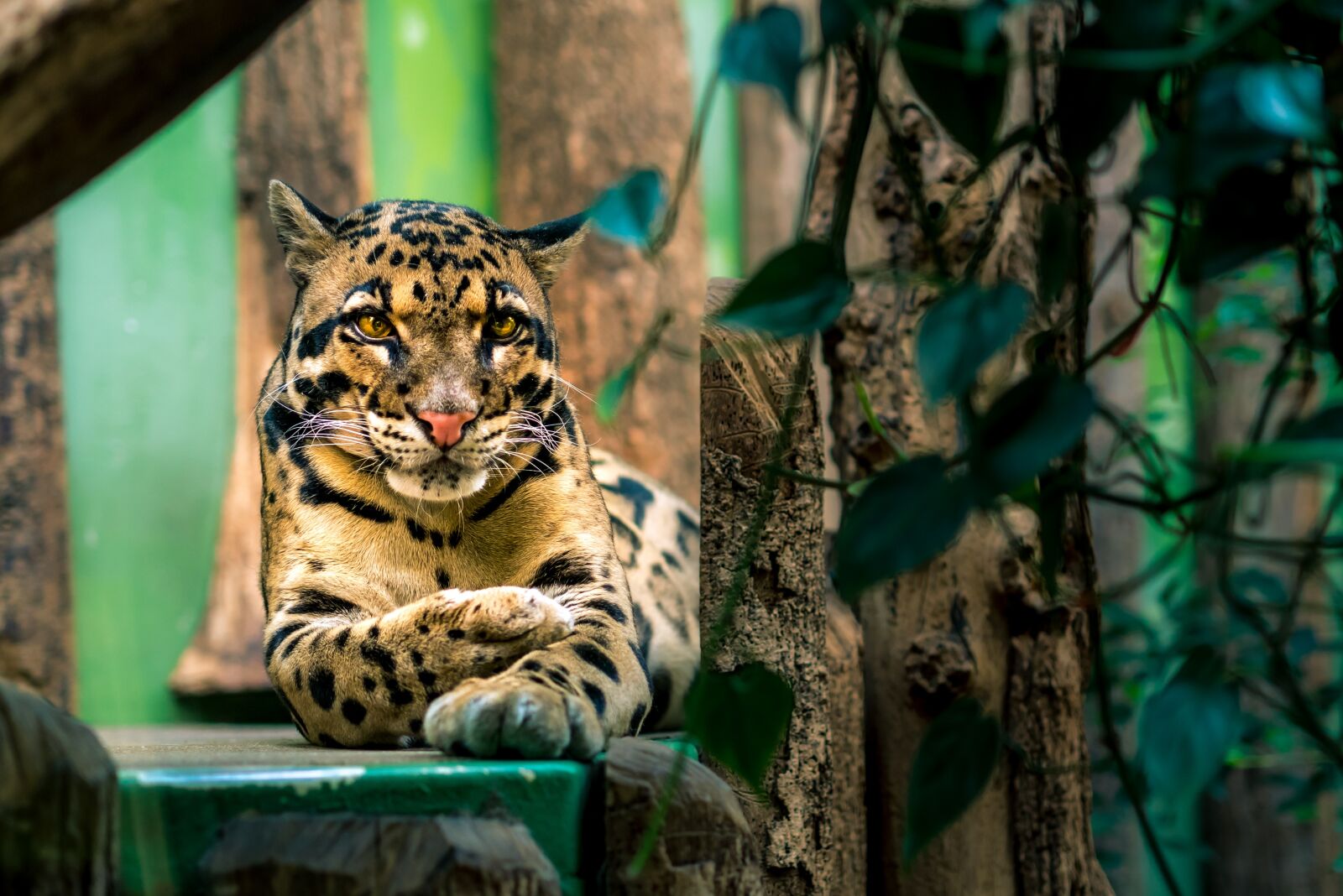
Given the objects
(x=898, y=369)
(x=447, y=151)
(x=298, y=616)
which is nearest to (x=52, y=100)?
(x=298, y=616)

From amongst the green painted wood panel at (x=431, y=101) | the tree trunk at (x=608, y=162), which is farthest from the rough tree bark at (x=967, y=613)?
the green painted wood panel at (x=431, y=101)

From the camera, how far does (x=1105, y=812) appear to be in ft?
17.5

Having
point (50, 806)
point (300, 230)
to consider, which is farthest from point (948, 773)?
point (300, 230)

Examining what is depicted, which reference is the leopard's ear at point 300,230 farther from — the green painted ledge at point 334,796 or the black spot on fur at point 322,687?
the green painted ledge at point 334,796

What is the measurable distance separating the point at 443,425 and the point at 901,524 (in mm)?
1549

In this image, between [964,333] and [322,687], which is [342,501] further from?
[964,333]

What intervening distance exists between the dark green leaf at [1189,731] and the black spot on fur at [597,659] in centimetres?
133

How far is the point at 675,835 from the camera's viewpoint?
7.02 feet

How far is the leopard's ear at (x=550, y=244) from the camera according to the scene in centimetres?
319

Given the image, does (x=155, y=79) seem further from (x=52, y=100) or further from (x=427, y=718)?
(x=427, y=718)

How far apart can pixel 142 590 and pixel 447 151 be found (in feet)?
7.83

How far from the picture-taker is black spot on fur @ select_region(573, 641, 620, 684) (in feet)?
8.46

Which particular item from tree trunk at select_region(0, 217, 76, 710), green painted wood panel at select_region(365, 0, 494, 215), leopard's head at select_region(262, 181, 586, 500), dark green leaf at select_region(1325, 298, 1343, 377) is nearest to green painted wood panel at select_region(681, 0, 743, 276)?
green painted wood panel at select_region(365, 0, 494, 215)

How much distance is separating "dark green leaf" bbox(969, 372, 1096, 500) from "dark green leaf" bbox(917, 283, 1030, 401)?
0.16ft
